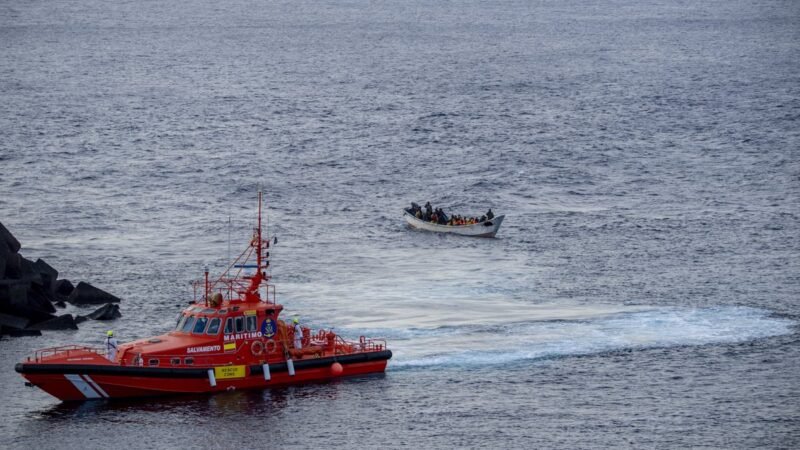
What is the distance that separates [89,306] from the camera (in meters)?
72.6

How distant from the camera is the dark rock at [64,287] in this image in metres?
74.4

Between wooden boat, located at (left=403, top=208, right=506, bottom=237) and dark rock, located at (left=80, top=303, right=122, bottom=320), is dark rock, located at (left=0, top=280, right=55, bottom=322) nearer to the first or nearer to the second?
dark rock, located at (left=80, top=303, right=122, bottom=320)

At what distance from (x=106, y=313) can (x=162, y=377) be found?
53.2 ft

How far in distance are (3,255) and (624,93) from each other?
357 feet

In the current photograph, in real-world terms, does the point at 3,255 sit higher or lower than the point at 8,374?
higher

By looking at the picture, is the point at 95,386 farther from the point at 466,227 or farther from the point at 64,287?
the point at 466,227

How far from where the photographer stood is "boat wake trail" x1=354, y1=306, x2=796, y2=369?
62.6m

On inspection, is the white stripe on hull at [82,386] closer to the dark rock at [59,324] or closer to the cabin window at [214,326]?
the cabin window at [214,326]

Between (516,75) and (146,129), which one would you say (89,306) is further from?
(516,75)

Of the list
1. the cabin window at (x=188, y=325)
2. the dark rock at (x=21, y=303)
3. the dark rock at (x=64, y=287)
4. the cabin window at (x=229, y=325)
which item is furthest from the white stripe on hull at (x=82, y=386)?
the dark rock at (x=64, y=287)

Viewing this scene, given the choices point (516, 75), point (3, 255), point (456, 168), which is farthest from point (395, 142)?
point (3, 255)

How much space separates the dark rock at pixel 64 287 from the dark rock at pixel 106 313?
4.79 m

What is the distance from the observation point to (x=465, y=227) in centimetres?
9231

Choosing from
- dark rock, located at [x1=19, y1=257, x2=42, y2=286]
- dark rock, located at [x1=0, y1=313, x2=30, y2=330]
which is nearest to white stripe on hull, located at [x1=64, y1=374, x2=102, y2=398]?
dark rock, located at [x1=0, y1=313, x2=30, y2=330]
